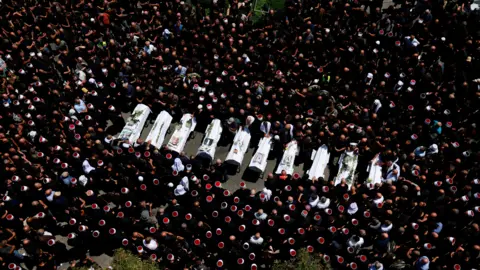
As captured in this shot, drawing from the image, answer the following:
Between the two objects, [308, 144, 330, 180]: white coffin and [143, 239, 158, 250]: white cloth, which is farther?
[308, 144, 330, 180]: white coffin

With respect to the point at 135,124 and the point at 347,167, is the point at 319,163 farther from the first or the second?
the point at 135,124

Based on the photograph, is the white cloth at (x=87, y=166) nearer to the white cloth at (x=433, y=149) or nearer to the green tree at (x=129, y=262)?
the green tree at (x=129, y=262)

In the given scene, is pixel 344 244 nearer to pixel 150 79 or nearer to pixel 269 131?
pixel 269 131

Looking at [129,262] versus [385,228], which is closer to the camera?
[129,262]

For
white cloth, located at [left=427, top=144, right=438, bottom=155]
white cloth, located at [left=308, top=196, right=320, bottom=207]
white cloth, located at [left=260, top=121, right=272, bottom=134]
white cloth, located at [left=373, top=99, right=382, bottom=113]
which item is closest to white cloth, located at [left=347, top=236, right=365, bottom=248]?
white cloth, located at [left=308, top=196, right=320, bottom=207]

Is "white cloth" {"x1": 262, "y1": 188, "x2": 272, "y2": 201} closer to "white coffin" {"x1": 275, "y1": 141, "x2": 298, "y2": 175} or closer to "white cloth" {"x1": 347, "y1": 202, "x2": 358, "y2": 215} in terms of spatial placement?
"white coffin" {"x1": 275, "y1": 141, "x2": 298, "y2": 175}

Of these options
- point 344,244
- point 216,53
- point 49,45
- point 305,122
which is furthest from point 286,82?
point 49,45

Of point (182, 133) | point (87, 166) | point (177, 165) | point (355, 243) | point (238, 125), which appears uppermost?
point (238, 125)

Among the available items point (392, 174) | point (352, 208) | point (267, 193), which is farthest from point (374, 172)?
point (267, 193)
